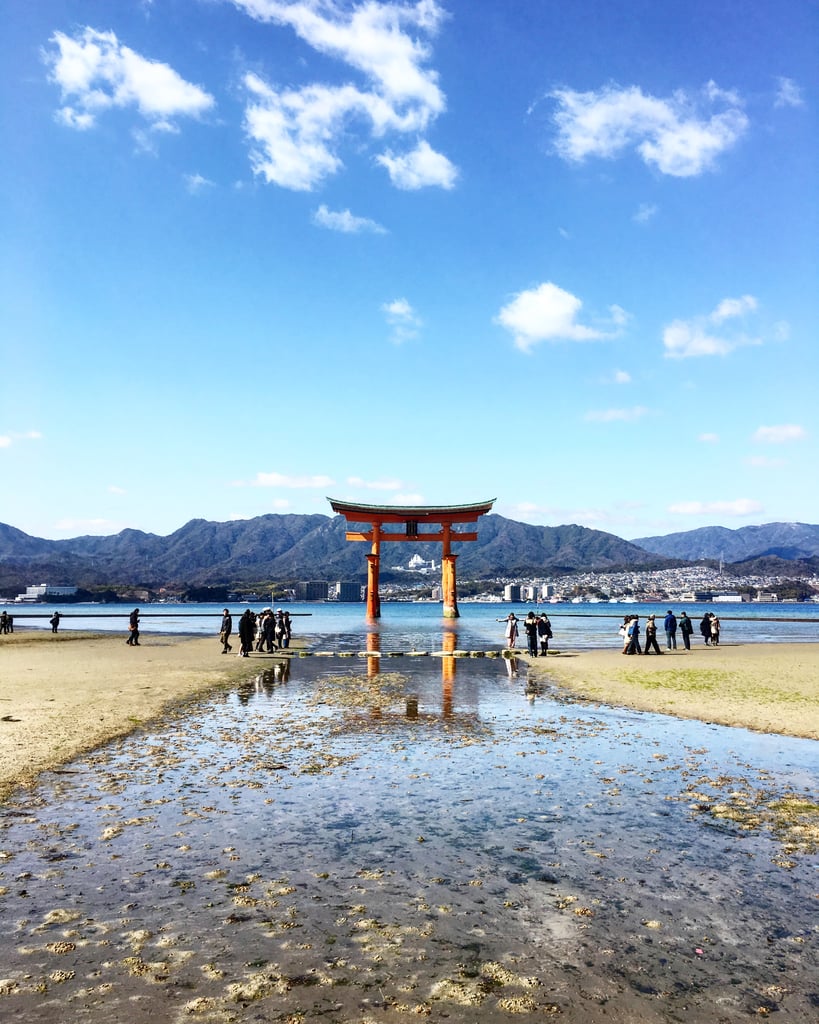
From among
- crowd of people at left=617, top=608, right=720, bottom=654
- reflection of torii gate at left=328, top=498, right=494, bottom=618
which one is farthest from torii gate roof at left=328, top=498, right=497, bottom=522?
crowd of people at left=617, top=608, right=720, bottom=654

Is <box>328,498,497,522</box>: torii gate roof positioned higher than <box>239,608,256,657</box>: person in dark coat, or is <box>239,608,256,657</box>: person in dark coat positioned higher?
<box>328,498,497,522</box>: torii gate roof

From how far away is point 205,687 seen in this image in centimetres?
2100

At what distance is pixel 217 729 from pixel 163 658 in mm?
18175

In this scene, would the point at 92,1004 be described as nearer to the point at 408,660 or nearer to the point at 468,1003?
the point at 468,1003

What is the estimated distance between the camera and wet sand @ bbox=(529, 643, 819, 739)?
1548 centimetres

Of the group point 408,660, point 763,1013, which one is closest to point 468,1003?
point 763,1013

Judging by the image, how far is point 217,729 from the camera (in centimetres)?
→ 1402

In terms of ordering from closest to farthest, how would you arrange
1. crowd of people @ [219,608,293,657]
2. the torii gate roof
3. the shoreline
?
1. the shoreline
2. crowd of people @ [219,608,293,657]
3. the torii gate roof

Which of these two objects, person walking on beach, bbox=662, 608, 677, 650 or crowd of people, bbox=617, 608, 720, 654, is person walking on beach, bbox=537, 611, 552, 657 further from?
person walking on beach, bbox=662, 608, 677, 650

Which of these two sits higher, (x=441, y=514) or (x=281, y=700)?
(x=441, y=514)

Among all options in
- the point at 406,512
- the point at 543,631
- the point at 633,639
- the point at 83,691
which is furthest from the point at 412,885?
the point at 406,512

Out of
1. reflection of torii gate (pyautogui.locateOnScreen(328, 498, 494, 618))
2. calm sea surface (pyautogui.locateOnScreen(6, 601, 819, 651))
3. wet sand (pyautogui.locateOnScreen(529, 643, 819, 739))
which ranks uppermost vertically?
reflection of torii gate (pyautogui.locateOnScreen(328, 498, 494, 618))

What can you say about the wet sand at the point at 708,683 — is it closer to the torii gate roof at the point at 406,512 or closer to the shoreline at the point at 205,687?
the shoreline at the point at 205,687

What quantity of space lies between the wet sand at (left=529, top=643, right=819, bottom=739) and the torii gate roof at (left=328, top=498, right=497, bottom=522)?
44.9 m
